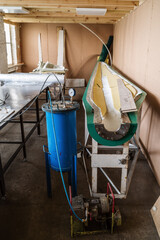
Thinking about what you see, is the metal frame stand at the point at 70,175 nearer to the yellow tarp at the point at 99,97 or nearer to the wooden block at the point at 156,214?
the yellow tarp at the point at 99,97

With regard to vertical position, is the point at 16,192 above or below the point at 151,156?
below

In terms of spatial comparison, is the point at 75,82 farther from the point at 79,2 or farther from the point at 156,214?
the point at 156,214

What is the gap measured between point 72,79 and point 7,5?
3573mm

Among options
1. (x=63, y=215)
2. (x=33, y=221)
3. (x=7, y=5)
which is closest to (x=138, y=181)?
(x=63, y=215)

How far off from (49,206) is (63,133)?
2.64 ft

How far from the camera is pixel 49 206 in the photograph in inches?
85.5

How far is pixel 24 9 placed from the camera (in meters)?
4.54

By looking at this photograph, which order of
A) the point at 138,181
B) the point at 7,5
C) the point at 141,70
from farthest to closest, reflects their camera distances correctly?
1. the point at 7,5
2. the point at 141,70
3. the point at 138,181

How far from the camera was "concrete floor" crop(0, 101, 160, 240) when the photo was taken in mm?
1859

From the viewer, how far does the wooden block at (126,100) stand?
6.40 ft

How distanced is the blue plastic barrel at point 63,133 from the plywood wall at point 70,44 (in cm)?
584

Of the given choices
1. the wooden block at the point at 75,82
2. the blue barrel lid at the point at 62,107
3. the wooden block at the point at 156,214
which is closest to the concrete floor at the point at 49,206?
the wooden block at the point at 156,214

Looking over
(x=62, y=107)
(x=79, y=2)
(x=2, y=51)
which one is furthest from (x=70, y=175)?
(x=2, y=51)

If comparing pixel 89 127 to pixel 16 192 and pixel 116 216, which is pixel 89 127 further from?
pixel 16 192
